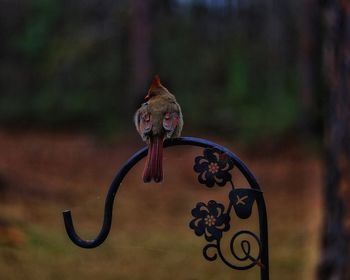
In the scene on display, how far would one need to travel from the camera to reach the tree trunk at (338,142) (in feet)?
13.9

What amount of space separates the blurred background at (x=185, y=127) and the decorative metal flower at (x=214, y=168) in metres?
0.35

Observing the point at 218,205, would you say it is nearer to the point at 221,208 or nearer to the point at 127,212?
the point at 221,208

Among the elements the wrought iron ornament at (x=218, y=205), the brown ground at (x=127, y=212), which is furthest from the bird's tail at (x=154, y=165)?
the brown ground at (x=127, y=212)

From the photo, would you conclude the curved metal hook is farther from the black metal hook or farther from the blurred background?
the blurred background

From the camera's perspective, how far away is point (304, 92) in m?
13.7

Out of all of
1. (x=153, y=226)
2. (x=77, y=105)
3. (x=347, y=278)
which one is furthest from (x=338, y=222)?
(x=77, y=105)

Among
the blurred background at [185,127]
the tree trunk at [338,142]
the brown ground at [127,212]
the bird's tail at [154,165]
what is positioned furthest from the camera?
the brown ground at [127,212]

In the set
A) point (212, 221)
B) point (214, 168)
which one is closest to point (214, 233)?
point (212, 221)

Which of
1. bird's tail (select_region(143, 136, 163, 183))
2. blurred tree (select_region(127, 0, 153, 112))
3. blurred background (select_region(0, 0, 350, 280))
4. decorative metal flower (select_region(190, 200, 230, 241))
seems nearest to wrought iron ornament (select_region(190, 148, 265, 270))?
decorative metal flower (select_region(190, 200, 230, 241))

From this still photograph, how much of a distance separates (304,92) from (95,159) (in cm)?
445

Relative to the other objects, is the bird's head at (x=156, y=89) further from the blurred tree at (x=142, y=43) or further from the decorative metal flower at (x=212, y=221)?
the blurred tree at (x=142, y=43)

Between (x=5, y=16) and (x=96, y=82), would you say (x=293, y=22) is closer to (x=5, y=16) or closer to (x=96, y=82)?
(x=96, y=82)

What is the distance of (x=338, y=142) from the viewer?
4.33 m

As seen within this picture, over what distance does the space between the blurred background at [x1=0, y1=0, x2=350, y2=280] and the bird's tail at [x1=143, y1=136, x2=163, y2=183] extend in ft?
1.07
